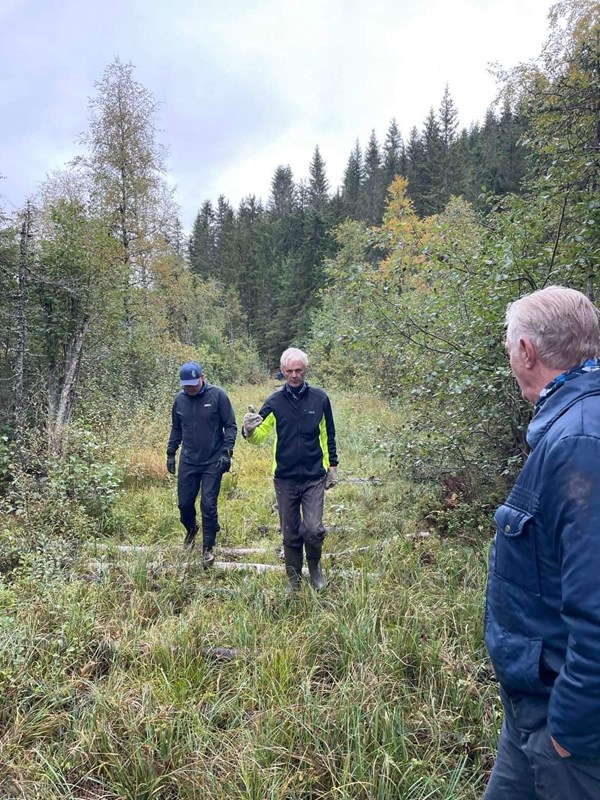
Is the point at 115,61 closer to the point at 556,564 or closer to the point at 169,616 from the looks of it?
the point at 169,616

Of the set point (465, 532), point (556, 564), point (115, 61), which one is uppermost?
point (115, 61)

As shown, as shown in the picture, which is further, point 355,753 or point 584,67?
point 584,67

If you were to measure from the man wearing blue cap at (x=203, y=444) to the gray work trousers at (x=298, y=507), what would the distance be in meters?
0.91

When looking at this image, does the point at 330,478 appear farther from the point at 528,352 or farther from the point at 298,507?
the point at 528,352

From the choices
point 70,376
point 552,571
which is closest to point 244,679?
point 552,571

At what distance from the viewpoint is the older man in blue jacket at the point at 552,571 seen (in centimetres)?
106

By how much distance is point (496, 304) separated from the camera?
3883mm

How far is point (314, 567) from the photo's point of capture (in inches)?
164

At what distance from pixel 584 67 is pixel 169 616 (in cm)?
524

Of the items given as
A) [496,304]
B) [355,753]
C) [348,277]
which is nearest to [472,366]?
[496,304]

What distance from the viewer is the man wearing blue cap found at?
4.88 metres

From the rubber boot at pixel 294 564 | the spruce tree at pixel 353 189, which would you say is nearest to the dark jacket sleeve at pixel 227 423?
the rubber boot at pixel 294 564

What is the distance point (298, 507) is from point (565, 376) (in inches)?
125

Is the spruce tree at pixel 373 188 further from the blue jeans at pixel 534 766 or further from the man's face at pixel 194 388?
the blue jeans at pixel 534 766
